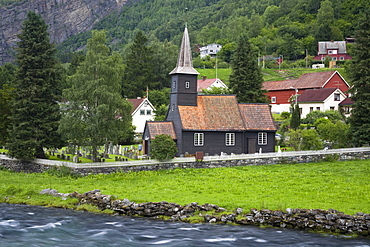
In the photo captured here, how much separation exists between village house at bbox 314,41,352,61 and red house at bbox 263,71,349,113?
47.5 meters

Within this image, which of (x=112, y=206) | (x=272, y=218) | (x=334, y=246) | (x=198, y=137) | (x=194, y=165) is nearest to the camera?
(x=334, y=246)

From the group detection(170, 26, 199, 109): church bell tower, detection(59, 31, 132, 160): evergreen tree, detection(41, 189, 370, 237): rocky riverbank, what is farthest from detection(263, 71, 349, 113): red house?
detection(41, 189, 370, 237): rocky riverbank

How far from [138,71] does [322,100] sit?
32.7 m

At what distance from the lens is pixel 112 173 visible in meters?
42.3

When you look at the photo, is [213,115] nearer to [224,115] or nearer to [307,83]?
[224,115]

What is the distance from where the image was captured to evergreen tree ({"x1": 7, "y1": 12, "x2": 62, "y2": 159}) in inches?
1849

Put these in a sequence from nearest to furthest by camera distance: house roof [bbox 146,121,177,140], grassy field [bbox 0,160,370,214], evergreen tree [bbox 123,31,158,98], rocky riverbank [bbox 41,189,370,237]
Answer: rocky riverbank [bbox 41,189,370,237]
grassy field [bbox 0,160,370,214]
house roof [bbox 146,121,177,140]
evergreen tree [bbox 123,31,158,98]

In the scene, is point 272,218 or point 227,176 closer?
point 272,218

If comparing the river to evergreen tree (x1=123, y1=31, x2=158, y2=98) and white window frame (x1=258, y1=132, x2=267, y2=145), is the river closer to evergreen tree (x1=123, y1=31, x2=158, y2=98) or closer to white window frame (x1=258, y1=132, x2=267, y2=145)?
white window frame (x1=258, y1=132, x2=267, y2=145)

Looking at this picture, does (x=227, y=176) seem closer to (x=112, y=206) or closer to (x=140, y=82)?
(x=112, y=206)

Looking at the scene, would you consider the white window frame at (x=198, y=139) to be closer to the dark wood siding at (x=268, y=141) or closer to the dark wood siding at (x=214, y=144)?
the dark wood siding at (x=214, y=144)

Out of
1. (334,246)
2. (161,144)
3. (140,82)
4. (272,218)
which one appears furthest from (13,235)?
(140,82)

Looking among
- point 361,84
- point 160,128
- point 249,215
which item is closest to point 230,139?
point 160,128

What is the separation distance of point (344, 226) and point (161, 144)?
20672mm
